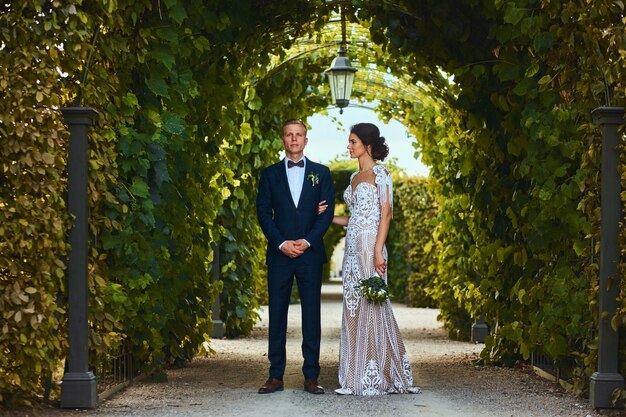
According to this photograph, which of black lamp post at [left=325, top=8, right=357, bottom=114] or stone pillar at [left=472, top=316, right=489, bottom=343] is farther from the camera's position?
stone pillar at [left=472, top=316, right=489, bottom=343]

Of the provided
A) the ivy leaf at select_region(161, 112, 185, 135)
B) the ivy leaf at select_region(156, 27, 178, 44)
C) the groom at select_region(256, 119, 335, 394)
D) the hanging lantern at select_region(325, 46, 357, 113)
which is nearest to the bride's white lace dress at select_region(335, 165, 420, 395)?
the groom at select_region(256, 119, 335, 394)

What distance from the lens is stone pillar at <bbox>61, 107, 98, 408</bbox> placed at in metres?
5.68

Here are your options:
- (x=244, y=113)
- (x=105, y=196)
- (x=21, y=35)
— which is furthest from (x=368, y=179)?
(x=244, y=113)

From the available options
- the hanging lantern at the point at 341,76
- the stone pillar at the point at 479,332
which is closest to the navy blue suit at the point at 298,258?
the hanging lantern at the point at 341,76

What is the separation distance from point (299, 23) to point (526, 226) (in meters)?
3.30

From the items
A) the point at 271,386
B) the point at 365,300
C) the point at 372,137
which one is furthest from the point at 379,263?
the point at 271,386

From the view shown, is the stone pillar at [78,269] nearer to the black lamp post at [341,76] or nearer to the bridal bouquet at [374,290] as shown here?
the bridal bouquet at [374,290]

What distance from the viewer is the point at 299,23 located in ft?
30.5

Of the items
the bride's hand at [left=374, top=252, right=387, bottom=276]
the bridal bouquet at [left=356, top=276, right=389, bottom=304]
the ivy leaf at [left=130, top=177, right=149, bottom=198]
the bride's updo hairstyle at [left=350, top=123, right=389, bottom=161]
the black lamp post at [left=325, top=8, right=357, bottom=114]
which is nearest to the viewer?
the ivy leaf at [left=130, top=177, right=149, bottom=198]

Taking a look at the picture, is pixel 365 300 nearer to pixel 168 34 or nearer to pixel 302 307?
pixel 302 307

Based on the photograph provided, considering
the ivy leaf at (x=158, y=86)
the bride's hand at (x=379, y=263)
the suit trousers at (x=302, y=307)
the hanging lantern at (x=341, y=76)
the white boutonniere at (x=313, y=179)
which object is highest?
the hanging lantern at (x=341, y=76)

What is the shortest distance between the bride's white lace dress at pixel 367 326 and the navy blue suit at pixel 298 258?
0.25m

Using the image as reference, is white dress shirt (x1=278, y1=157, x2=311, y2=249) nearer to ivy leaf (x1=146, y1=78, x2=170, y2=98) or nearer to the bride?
the bride

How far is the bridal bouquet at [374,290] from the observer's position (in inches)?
257
